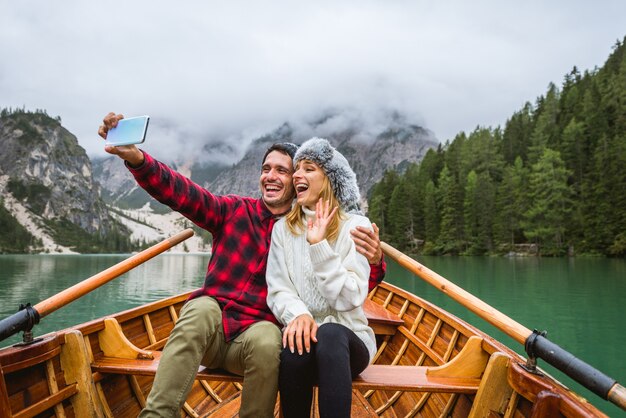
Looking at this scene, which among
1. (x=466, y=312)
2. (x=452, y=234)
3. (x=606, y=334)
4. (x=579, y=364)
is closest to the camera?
(x=579, y=364)

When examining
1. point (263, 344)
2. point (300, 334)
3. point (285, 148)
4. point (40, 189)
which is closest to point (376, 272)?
point (300, 334)

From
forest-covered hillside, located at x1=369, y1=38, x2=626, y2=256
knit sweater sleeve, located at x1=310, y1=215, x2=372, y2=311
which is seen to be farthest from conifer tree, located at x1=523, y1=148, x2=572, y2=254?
knit sweater sleeve, located at x1=310, y1=215, x2=372, y2=311

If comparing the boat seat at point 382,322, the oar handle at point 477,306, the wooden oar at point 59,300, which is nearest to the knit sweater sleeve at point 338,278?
the oar handle at point 477,306

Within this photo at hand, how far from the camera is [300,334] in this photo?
2.29 metres

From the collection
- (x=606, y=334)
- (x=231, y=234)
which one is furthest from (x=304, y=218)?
(x=606, y=334)

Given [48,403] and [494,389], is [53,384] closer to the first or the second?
[48,403]

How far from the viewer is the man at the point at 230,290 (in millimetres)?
2342

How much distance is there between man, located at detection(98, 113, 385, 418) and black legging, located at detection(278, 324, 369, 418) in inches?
3.8

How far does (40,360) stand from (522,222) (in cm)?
5356

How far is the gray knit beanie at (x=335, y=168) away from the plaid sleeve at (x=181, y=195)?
0.77m

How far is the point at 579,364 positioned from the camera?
2.32 m

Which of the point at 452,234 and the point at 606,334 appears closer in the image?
the point at 606,334

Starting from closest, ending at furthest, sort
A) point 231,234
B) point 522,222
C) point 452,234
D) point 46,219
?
point 231,234
point 522,222
point 452,234
point 46,219

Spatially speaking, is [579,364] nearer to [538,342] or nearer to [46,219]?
[538,342]
